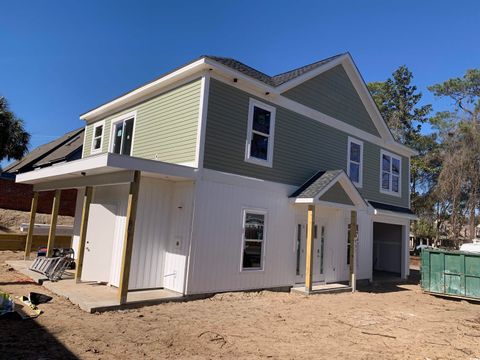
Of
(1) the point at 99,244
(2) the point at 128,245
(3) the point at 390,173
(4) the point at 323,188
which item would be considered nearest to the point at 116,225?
(1) the point at 99,244

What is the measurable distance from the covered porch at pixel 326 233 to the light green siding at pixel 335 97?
106 inches

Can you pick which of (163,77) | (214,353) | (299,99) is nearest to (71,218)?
(163,77)

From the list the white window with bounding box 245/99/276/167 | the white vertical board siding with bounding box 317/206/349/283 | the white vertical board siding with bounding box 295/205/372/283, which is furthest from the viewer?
the white vertical board siding with bounding box 317/206/349/283

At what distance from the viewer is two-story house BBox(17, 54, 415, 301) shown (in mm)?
9766

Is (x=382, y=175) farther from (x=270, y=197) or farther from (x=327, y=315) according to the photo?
(x=327, y=315)

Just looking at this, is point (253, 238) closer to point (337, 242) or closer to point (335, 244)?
point (335, 244)

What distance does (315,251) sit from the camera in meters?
13.2

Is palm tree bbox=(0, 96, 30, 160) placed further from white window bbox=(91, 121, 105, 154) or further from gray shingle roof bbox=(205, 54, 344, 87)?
gray shingle roof bbox=(205, 54, 344, 87)

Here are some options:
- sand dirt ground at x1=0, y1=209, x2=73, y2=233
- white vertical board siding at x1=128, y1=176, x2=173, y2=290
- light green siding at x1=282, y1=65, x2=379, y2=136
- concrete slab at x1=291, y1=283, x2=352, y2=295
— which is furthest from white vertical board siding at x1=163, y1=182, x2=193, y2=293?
sand dirt ground at x1=0, y1=209, x2=73, y2=233

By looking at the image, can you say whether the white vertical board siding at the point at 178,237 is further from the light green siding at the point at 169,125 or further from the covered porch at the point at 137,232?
the light green siding at the point at 169,125

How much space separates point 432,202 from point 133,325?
3344 centimetres

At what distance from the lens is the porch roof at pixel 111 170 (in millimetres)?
8344

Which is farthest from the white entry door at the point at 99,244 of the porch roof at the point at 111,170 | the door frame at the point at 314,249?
the door frame at the point at 314,249

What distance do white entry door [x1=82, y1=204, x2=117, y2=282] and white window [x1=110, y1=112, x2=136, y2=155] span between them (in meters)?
3.08
